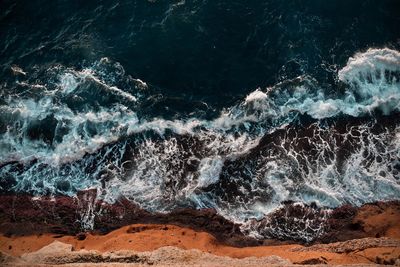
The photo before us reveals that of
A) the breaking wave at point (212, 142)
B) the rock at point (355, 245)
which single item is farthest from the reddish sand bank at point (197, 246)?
the breaking wave at point (212, 142)

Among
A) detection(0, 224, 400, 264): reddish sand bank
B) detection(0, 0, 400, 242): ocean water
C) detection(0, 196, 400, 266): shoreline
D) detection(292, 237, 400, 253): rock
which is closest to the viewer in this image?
detection(0, 224, 400, 264): reddish sand bank

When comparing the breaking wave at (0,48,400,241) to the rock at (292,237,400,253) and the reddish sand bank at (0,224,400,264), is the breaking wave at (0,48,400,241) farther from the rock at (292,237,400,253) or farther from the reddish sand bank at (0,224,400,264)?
the rock at (292,237,400,253)

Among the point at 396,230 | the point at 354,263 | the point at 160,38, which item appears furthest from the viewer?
the point at 160,38

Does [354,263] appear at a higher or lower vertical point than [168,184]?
lower

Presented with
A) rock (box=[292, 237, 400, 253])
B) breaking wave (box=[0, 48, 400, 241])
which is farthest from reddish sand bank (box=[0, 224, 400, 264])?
breaking wave (box=[0, 48, 400, 241])

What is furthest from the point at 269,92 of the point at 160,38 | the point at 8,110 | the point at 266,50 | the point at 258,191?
the point at 8,110

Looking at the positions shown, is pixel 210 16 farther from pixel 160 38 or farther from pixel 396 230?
pixel 396 230

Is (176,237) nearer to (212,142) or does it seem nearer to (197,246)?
(197,246)

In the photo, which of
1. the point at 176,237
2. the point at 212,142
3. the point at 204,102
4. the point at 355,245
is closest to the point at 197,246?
the point at 176,237
